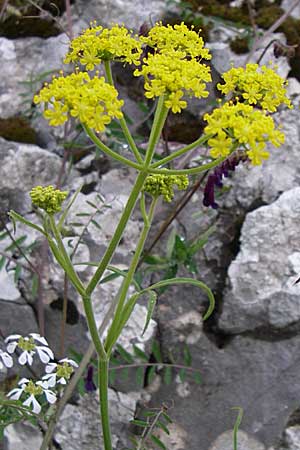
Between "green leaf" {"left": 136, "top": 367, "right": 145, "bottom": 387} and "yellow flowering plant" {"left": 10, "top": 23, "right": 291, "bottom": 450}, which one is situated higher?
"yellow flowering plant" {"left": 10, "top": 23, "right": 291, "bottom": 450}

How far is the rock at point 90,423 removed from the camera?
221cm

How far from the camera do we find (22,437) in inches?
86.5

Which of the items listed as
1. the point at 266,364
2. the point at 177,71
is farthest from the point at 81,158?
the point at 177,71

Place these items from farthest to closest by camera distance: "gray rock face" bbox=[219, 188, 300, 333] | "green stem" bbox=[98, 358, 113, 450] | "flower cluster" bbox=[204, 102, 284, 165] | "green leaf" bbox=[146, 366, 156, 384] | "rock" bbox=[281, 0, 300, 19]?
"rock" bbox=[281, 0, 300, 19]
"gray rock face" bbox=[219, 188, 300, 333]
"green leaf" bbox=[146, 366, 156, 384]
"green stem" bbox=[98, 358, 113, 450]
"flower cluster" bbox=[204, 102, 284, 165]

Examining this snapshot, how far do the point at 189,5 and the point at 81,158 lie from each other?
2.61ft

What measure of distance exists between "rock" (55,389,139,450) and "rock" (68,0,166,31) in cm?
171

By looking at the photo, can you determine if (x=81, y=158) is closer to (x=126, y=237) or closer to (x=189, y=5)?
(x=126, y=237)

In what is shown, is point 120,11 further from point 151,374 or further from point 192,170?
point 192,170

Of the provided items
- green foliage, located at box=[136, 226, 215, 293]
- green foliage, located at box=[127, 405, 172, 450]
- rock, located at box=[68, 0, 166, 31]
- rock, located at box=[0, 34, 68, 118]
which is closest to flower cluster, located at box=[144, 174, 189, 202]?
green foliage, located at box=[127, 405, 172, 450]

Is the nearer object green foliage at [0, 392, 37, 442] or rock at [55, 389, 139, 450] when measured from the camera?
A: green foliage at [0, 392, 37, 442]

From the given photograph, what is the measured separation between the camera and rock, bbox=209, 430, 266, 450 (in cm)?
219

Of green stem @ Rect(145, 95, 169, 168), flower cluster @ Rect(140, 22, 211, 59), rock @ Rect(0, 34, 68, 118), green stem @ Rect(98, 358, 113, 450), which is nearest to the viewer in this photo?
green stem @ Rect(145, 95, 169, 168)

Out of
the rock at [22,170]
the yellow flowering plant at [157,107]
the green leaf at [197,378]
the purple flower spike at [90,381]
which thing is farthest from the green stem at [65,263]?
the rock at [22,170]

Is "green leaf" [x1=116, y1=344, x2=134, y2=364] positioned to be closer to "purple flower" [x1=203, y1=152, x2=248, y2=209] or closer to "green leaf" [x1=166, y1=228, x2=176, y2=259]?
"green leaf" [x1=166, y1=228, x2=176, y2=259]
